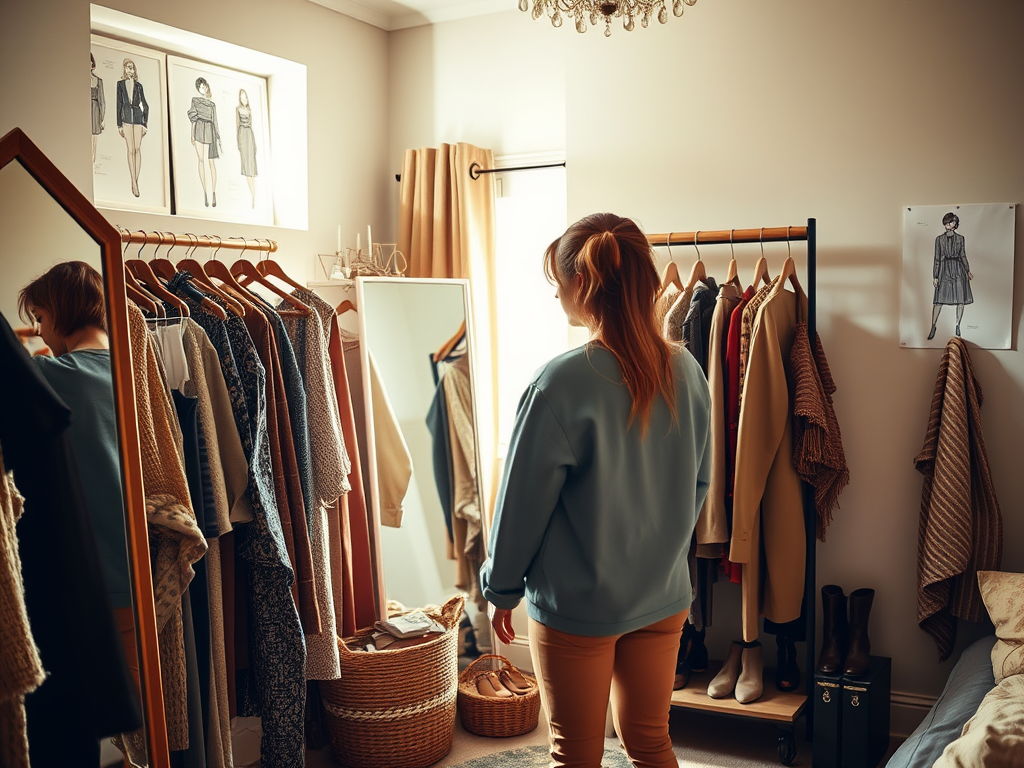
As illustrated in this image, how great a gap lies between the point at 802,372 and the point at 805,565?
0.62 meters

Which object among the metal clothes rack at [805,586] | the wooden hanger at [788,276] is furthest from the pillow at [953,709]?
the wooden hanger at [788,276]

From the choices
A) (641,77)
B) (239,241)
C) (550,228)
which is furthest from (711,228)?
(239,241)

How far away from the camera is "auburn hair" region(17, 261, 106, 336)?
63.8 inches

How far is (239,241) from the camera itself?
2939 mm

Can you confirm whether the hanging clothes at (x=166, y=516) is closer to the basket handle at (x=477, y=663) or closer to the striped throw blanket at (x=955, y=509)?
the basket handle at (x=477, y=663)

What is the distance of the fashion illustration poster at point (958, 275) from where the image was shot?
2795mm

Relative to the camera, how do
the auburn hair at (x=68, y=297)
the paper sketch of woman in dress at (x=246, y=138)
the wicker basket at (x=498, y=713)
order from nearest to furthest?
the auburn hair at (x=68, y=297) < the wicker basket at (x=498, y=713) < the paper sketch of woman in dress at (x=246, y=138)

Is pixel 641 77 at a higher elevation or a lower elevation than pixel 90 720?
higher

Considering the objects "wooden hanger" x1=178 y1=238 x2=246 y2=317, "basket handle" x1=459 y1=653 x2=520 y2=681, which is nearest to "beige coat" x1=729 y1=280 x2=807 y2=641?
"basket handle" x1=459 y1=653 x2=520 y2=681

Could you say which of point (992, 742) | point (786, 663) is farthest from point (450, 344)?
point (992, 742)

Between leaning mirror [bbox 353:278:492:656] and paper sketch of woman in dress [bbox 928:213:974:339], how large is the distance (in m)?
1.69

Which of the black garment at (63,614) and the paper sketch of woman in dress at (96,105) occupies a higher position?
the paper sketch of woman in dress at (96,105)

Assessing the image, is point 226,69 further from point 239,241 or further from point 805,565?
point 805,565

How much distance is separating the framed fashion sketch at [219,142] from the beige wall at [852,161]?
121 cm
